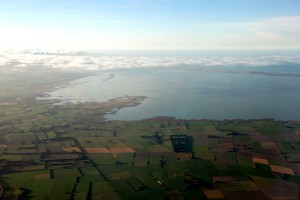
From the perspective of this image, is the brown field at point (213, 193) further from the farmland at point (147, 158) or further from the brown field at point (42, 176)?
the brown field at point (42, 176)

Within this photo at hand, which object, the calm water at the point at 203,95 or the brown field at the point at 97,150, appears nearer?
the brown field at the point at 97,150

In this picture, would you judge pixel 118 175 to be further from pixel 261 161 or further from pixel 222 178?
pixel 261 161

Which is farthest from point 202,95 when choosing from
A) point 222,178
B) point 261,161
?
point 222,178

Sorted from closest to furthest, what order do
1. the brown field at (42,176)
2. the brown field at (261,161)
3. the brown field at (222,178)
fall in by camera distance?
the brown field at (222,178)
the brown field at (42,176)
the brown field at (261,161)

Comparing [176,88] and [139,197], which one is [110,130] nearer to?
[139,197]

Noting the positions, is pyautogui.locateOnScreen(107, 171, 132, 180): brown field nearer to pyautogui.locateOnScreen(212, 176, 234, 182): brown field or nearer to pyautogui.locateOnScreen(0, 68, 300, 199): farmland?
pyautogui.locateOnScreen(0, 68, 300, 199): farmland

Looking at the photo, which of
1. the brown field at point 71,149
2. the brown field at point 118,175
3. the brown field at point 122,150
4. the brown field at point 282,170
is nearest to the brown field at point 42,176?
the brown field at point 118,175
